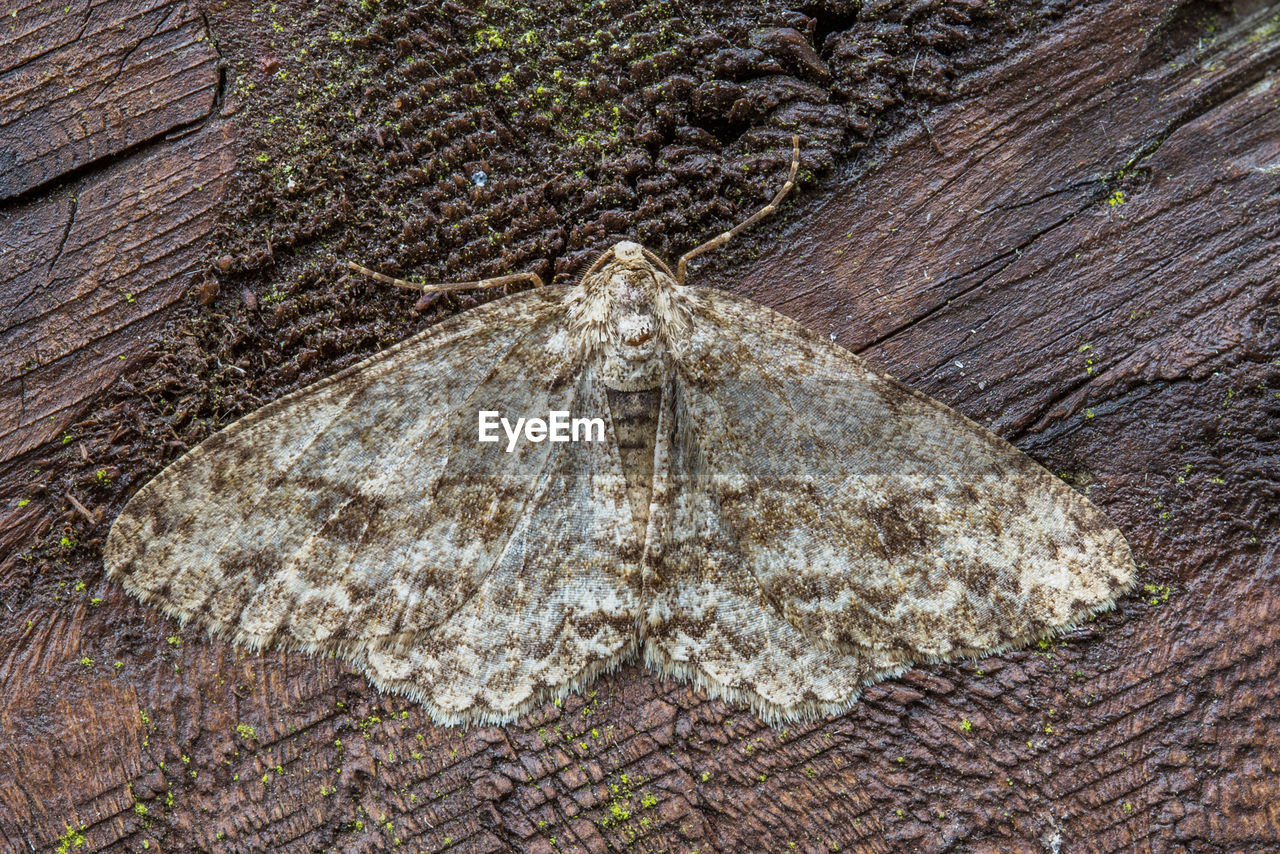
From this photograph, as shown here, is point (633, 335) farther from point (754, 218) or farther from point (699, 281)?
point (754, 218)

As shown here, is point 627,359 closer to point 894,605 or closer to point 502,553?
point 502,553

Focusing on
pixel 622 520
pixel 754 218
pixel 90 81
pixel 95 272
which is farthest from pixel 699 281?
pixel 90 81

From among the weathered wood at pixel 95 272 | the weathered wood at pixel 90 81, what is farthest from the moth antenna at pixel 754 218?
the weathered wood at pixel 90 81

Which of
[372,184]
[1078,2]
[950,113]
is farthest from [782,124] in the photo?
[372,184]

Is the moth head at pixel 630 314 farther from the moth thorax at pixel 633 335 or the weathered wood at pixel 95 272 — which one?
the weathered wood at pixel 95 272

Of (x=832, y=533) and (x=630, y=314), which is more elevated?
(x=630, y=314)

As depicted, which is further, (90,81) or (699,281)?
(699,281)
